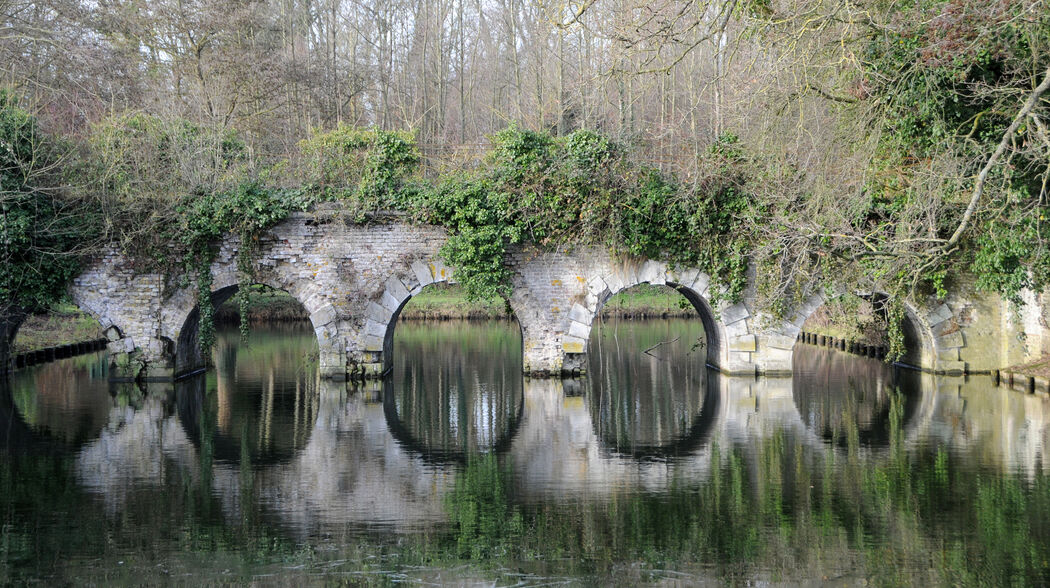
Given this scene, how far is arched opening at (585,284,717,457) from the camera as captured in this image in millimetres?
11453

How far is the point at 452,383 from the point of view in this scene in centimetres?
1666

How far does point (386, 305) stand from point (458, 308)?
593 inches

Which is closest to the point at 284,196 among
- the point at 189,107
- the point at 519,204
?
the point at 519,204

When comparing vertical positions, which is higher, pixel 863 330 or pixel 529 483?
pixel 863 330

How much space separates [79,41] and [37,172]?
8789 mm

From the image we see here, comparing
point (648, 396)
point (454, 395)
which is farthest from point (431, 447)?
point (648, 396)

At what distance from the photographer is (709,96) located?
1897cm

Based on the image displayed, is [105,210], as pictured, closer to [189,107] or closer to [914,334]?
[189,107]

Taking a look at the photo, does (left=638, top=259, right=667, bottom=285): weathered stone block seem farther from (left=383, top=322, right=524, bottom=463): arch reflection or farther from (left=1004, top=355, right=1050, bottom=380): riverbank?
(left=1004, top=355, right=1050, bottom=380): riverbank

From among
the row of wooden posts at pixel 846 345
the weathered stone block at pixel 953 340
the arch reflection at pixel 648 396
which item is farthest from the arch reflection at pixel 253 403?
the row of wooden posts at pixel 846 345

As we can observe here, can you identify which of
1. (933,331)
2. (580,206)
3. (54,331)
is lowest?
(933,331)

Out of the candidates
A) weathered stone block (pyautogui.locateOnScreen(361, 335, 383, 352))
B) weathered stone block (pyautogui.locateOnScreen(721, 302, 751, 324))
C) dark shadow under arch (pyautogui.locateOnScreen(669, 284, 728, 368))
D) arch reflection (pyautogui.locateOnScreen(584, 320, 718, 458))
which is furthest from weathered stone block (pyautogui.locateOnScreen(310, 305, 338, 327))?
weathered stone block (pyautogui.locateOnScreen(721, 302, 751, 324))

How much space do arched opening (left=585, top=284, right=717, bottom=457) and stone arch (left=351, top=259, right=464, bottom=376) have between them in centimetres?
325

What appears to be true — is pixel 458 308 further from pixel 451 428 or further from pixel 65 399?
pixel 451 428
